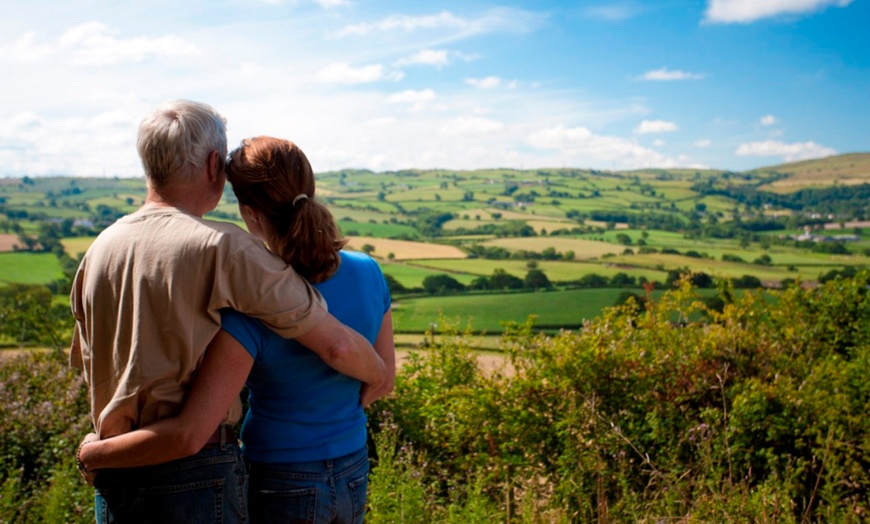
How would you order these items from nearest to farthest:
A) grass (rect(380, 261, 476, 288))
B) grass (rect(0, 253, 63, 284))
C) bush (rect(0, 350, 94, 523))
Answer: bush (rect(0, 350, 94, 523))
grass (rect(380, 261, 476, 288))
grass (rect(0, 253, 63, 284))

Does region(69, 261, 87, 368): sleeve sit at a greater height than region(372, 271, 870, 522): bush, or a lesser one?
greater

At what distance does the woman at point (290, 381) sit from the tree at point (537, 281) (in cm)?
2446

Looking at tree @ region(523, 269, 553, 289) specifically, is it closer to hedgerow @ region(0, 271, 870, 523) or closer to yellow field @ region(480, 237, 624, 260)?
yellow field @ region(480, 237, 624, 260)

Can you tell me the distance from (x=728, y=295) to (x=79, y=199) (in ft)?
202

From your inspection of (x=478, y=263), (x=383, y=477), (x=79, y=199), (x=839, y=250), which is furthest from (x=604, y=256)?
(x=79, y=199)

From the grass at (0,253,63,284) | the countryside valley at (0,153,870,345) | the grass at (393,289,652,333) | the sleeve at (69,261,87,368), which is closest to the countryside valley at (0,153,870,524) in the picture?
the countryside valley at (0,153,870,345)

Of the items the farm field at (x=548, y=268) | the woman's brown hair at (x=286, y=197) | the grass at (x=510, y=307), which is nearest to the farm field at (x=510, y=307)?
the grass at (x=510, y=307)

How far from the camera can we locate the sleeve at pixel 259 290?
175cm

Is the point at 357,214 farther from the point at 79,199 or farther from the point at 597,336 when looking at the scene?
the point at 597,336

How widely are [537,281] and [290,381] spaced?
83.9ft

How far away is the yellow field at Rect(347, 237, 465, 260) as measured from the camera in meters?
36.6

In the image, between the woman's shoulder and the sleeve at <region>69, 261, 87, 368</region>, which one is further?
the woman's shoulder

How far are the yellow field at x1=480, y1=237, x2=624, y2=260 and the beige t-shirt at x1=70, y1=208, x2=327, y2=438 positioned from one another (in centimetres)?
3594

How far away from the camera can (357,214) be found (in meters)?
55.8
